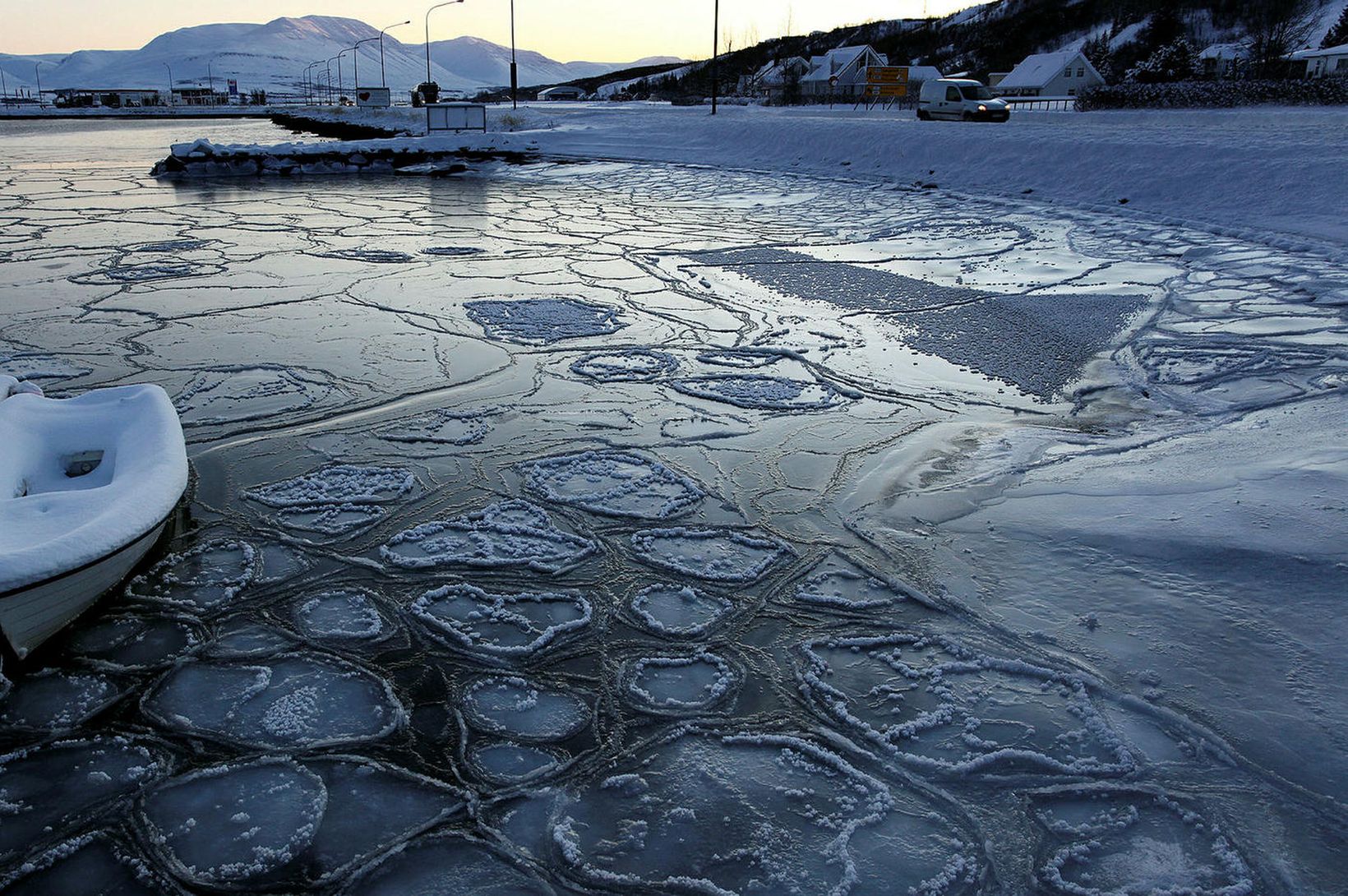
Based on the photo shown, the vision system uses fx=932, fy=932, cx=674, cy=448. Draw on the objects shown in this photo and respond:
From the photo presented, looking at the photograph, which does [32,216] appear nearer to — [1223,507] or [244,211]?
[244,211]

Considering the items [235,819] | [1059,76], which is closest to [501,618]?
[235,819]

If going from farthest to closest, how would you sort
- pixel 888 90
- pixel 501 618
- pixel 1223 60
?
pixel 1223 60, pixel 888 90, pixel 501 618

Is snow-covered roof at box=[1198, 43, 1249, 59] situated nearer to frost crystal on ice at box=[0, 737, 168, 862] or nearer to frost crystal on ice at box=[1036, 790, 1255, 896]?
frost crystal on ice at box=[1036, 790, 1255, 896]

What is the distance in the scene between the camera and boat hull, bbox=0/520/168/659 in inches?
110

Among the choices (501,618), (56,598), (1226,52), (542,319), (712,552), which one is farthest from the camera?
(1226,52)

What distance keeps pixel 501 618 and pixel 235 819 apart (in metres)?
1.10

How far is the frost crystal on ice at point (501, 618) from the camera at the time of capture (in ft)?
10.2

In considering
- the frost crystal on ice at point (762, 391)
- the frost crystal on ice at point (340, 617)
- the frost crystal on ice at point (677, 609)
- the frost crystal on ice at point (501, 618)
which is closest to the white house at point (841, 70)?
the frost crystal on ice at point (762, 391)

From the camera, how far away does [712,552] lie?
12.3ft

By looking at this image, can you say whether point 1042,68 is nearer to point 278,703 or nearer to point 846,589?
point 846,589

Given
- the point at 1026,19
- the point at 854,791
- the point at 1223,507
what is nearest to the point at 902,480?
the point at 1223,507

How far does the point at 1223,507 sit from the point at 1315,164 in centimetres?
1127

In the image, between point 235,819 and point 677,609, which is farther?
point 677,609

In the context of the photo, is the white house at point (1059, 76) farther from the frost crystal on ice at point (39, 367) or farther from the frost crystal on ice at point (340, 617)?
the frost crystal on ice at point (340, 617)
